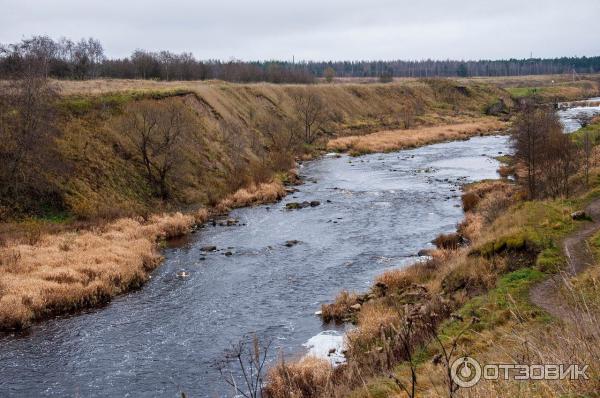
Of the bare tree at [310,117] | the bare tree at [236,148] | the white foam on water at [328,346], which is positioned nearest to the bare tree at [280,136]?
the bare tree at [310,117]

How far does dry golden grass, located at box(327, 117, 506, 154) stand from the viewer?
67.4m

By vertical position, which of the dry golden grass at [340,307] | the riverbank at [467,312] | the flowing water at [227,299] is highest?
the riverbank at [467,312]

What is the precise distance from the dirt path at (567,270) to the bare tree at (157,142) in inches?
1072

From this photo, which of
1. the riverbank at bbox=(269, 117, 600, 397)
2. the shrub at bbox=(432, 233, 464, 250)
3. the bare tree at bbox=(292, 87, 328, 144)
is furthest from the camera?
the bare tree at bbox=(292, 87, 328, 144)

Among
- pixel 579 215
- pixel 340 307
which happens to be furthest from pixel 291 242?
pixel 579 215

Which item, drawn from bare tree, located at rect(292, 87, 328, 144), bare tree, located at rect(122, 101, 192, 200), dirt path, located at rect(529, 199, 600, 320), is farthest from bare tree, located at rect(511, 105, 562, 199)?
bare tree, located at rect(292, 87, 328, 144)

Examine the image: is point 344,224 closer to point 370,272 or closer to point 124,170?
point 370,272

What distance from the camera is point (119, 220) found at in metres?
30.8

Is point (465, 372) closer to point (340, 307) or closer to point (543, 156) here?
point (340, 307)

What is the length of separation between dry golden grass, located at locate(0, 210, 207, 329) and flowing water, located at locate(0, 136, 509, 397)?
74 centimetres

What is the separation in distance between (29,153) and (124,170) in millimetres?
7081

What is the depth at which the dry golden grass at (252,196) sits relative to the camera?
38.1 metres

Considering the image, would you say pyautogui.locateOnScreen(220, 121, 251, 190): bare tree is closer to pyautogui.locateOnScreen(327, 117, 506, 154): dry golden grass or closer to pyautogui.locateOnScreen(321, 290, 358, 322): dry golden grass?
pyautogui.locateOnScreen(327, 117, 506, 154): dry golden grass

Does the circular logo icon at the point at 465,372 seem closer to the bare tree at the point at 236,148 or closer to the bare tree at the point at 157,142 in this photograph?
the bare tree at the point at 157,142
